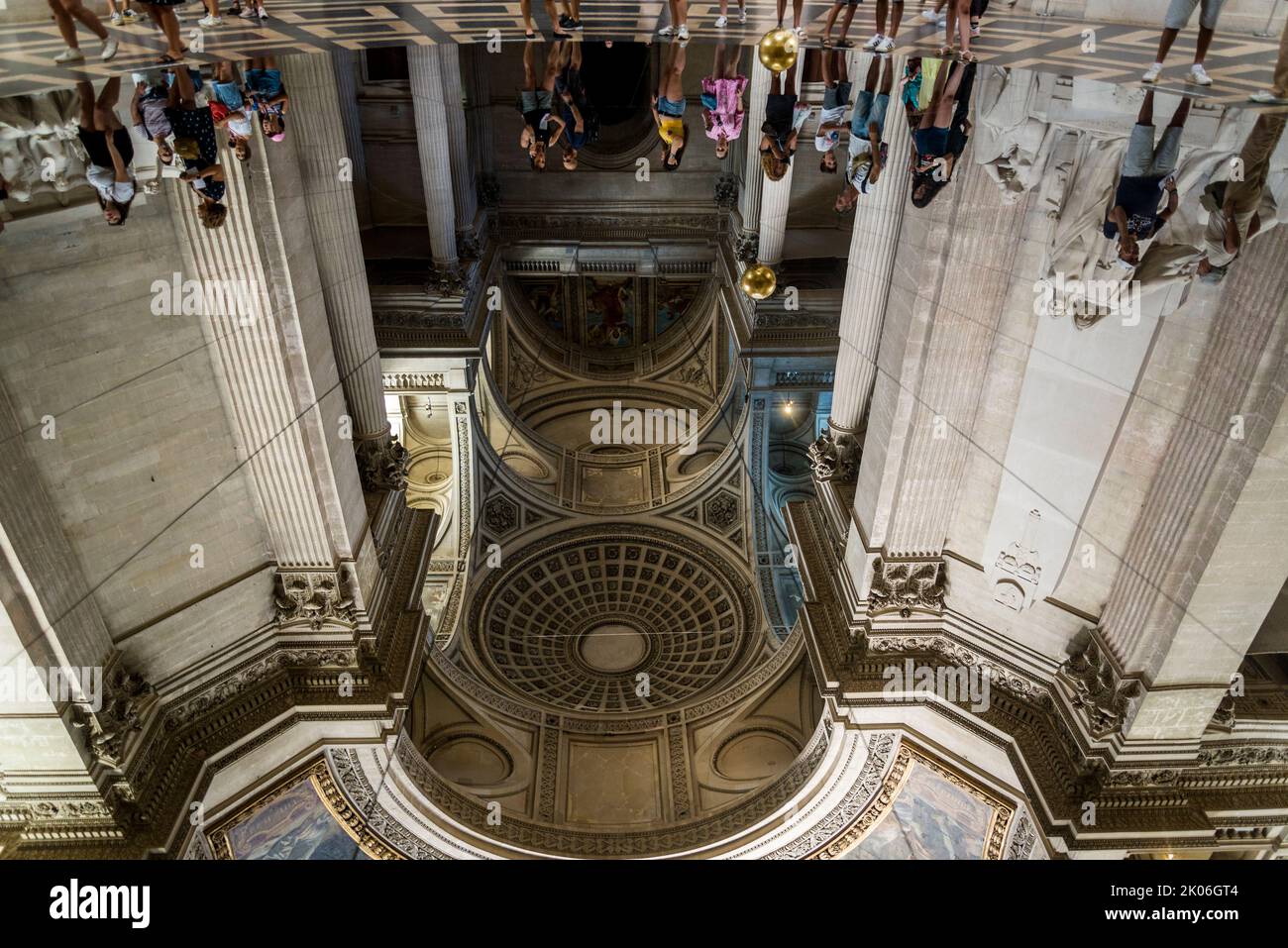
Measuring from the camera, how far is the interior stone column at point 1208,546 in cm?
477

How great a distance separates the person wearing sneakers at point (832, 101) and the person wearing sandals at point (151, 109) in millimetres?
4306

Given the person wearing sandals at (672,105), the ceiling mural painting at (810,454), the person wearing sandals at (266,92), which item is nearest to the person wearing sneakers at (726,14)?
the ceiling mural painting at (810,454)

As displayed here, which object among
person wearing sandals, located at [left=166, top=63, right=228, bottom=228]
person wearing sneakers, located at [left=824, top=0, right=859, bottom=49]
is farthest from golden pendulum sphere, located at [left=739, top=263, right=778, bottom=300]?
person wearing sandals, located at [left=166, top=63, right=228, bottom=228]

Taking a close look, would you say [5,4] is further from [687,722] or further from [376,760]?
[687,722]

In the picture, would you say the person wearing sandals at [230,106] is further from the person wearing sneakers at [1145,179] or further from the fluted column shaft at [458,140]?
the fluted column shaft at [458,140]

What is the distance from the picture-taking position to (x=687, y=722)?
1263 cm

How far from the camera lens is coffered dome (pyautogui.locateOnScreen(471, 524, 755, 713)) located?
13.9 m

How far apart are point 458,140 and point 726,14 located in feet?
34.3

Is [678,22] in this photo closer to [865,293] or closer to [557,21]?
[557,21]

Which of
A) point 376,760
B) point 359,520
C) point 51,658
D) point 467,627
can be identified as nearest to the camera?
point 51,658

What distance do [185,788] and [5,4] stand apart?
5978 mm

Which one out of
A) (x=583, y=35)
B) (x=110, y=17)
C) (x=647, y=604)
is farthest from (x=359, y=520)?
(x=647, y=604)

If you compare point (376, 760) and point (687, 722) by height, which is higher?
point (376, 760)
